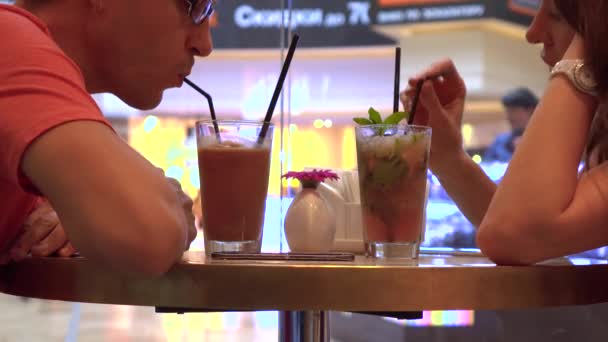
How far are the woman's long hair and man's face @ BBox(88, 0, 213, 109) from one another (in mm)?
628

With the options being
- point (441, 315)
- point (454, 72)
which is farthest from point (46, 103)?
point (441, 315)

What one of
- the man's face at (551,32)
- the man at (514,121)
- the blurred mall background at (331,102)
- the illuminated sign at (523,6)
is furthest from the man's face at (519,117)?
the man's face at (551,32)

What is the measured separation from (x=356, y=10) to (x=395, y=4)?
0.68 metres

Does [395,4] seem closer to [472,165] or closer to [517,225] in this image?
[472,165]

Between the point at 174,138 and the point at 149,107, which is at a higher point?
the point at 149,107

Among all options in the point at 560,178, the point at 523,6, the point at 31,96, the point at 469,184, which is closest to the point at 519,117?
the point at 523,6

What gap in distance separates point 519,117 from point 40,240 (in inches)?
176

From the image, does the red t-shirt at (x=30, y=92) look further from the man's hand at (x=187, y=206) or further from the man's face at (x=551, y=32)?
the man's face at (x=551, y=32)

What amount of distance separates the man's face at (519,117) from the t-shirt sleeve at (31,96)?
4487mm

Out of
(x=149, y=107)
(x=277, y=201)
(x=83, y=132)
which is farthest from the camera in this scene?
(x=277, y=201)

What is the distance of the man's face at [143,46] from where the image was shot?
1.27 metres

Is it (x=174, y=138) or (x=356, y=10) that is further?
(x=174, y=138)

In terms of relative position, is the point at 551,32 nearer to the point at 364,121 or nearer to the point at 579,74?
the point at 579,74

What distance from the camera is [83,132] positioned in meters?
0.90
